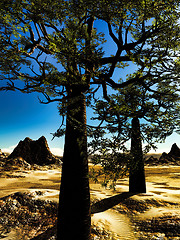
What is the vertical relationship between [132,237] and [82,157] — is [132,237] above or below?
below

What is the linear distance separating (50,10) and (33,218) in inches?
301

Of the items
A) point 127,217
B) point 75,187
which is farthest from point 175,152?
point 75,187

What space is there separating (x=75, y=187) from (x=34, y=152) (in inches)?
1021

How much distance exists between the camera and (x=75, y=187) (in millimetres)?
4898

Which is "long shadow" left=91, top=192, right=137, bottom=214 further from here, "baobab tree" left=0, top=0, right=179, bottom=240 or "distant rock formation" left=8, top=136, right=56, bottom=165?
"distant rock formation" left=8, top=136, right=56, bottom=165

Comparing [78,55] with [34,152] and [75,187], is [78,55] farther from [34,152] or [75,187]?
[34,152]

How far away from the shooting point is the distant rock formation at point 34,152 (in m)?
27.8

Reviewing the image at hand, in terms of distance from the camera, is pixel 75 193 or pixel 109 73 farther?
pixel 109 73

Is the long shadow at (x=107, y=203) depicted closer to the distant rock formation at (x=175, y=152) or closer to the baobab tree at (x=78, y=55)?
the baobab tree at (x=78, y=55)

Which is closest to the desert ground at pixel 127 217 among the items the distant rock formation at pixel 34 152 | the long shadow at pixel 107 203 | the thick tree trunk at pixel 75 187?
the long shadow at pixel 107 203

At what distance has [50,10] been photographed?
4.86 metres

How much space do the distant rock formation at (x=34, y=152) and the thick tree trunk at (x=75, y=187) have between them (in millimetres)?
24686

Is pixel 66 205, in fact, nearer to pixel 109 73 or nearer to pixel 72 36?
pixel 109 73

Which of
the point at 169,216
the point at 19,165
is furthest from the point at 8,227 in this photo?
the point at 19,165
